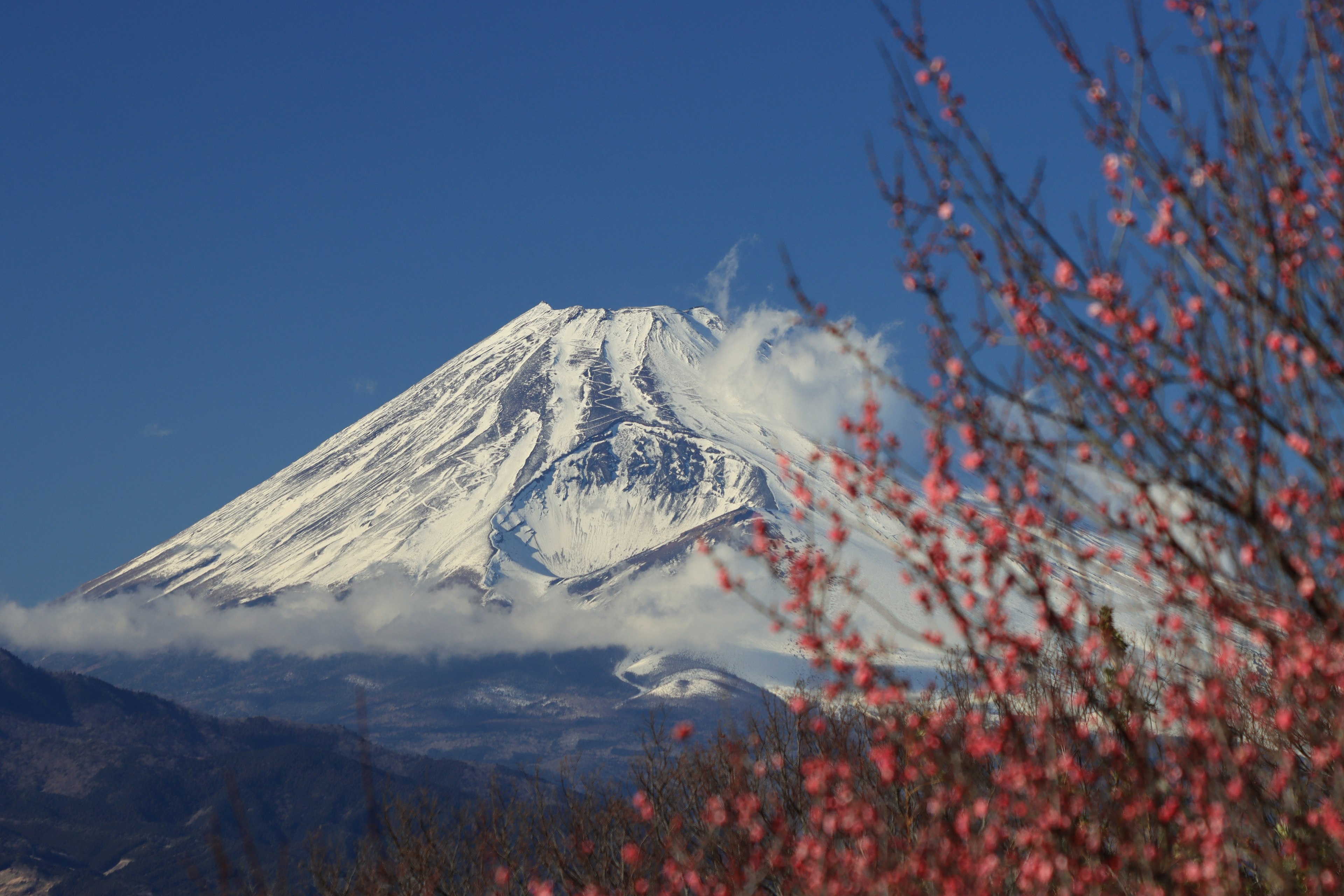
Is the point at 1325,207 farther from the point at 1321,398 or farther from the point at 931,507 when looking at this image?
the point at 931,507

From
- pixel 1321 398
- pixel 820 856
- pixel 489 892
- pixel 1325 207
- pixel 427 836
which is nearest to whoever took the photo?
A: pixel 1321 398

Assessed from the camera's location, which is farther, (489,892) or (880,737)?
(489,892)

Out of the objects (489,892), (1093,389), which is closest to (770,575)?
(1093,389)

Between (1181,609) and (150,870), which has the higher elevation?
(1181,609)

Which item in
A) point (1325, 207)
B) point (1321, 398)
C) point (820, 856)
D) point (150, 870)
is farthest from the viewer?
point (150, 870)

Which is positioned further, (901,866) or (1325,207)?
(901,866)

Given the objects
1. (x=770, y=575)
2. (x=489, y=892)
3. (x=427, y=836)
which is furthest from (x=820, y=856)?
(x=427, y=836)

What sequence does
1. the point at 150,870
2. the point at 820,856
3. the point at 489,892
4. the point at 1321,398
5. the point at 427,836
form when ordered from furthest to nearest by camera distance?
the point at 150,870 → the point at 427,836 → the point at 489,892 → the point at 820,856 → the point at 1321,398

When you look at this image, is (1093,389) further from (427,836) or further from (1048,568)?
(427,836)

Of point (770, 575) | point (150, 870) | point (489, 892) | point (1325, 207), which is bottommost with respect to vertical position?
point (150, 870)
